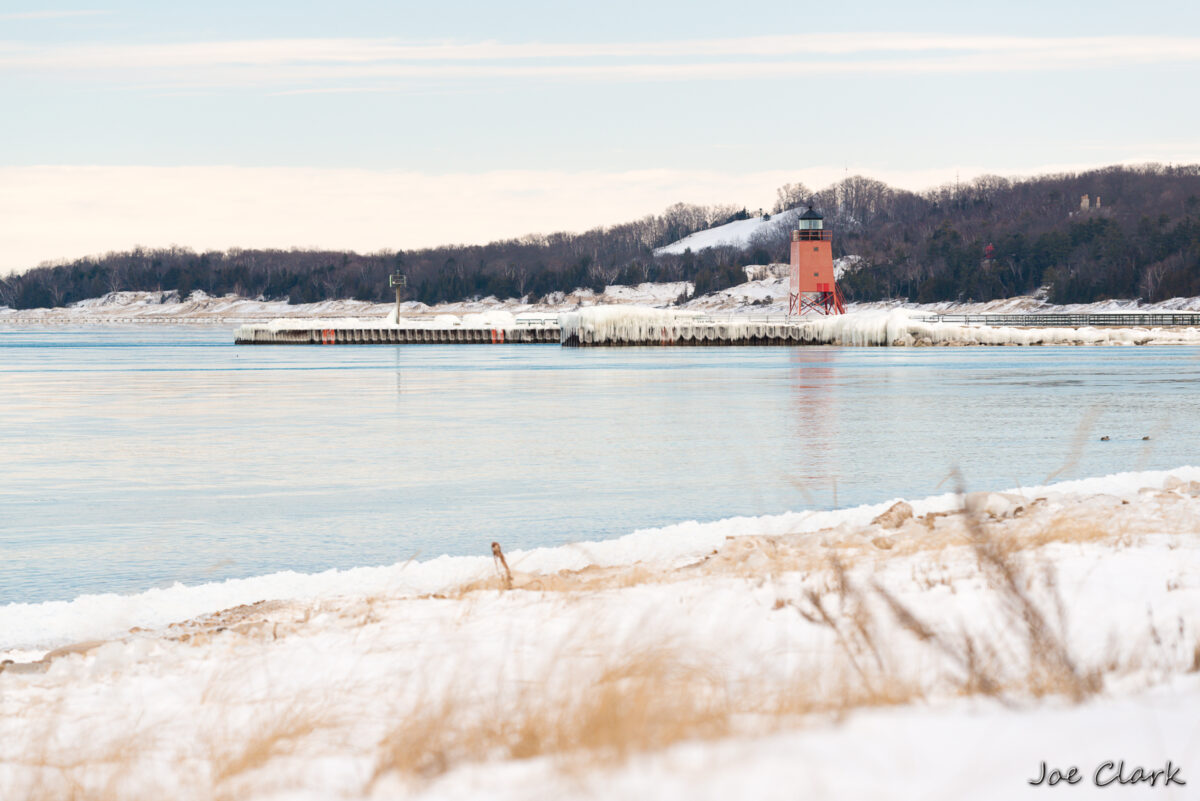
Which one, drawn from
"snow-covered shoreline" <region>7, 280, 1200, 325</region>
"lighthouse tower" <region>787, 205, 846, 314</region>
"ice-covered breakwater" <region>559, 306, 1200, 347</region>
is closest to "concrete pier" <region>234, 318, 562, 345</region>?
"ice-covered breakwater" <region>559, 306, 1200, 347</region>

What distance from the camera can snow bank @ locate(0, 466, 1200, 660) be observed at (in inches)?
318

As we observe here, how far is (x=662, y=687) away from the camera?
463 centimetres

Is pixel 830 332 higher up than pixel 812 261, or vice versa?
pixel 812 261

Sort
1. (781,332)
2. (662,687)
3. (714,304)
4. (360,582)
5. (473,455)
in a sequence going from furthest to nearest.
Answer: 1. (714,304)
2. (781,332)
3. (473,455)
4. (360,582)
5. (662,687)

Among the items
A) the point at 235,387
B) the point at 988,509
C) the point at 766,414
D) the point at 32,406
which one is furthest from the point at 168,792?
the point at 235,387

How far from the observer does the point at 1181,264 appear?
330 ft

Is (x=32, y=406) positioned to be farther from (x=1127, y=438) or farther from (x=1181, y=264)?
(x=1181, y=264)

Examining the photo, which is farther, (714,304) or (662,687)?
(714,304)

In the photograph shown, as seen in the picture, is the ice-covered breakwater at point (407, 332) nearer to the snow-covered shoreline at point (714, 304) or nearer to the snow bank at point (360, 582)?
the snow-covered shoreline at point (714, 304)

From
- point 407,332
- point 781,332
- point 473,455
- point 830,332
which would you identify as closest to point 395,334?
point 407,332

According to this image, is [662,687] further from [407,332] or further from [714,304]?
[714,304]

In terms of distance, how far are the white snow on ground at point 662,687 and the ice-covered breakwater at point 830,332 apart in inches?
2488

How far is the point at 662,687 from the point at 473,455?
13.5 metres

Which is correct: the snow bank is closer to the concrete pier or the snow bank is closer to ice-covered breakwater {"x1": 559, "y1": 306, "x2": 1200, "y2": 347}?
ice-covered breakwater {"x1": 559, "y1": 306, "x2": 1200, "y2": 347}
